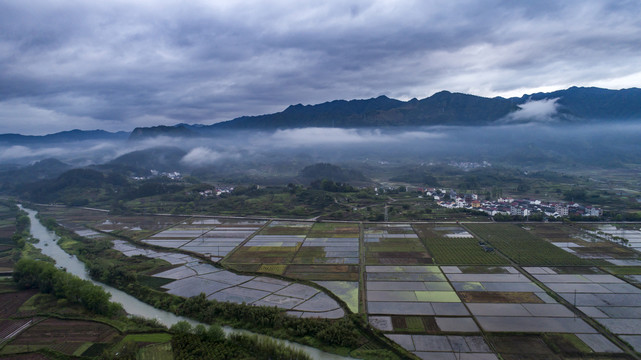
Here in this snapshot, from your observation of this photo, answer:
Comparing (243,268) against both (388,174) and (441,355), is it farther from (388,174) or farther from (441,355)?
(388,174)

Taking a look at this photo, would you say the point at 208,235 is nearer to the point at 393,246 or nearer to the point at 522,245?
the point at 393,246

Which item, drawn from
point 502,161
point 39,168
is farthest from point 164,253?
point 502,161

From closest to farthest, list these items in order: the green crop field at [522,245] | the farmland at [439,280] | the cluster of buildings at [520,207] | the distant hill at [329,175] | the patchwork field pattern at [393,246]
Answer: the farmland at [439,280], the green crop field at [522,245], the patchwork field pattern at [393,246], the cluster of buildings at [520,207], the distant hill at [329,175]

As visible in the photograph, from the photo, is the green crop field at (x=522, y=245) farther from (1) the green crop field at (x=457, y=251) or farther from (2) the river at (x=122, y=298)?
(2) the river at (x=122, y=298)

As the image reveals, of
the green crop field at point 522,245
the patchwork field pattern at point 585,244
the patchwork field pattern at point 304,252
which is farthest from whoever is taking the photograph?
the patchwork field pattern at point 585,244

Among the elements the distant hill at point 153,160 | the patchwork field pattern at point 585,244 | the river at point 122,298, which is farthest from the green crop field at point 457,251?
the distant hill at point 153,160

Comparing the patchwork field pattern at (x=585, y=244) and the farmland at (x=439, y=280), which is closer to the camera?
the farmland at (x=439, y=280)
